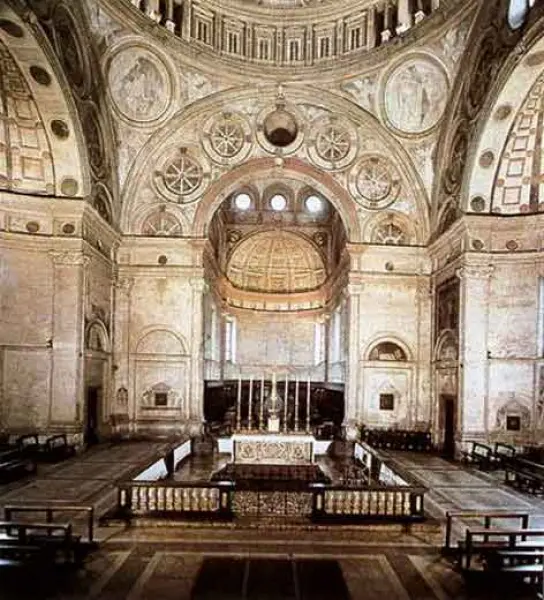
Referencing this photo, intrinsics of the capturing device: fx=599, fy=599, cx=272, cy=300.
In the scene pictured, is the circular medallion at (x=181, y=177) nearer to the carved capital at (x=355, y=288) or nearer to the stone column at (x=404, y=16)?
the carved capital at (x=355, y=288)

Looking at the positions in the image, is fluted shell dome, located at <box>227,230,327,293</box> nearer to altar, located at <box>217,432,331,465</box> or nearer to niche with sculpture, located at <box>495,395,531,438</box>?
niche with sculpture, located at <box>495,395,531,438</box>

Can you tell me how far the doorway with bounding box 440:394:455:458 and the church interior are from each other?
0.40ft

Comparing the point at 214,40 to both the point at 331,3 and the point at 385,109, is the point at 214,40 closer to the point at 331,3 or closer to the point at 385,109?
the point at 331,3

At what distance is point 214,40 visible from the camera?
23.5 meters

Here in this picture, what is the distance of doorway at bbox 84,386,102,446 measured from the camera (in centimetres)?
2177

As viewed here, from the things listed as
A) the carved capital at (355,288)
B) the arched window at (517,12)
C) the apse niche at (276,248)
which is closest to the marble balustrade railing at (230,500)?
the arched window at (517,12)

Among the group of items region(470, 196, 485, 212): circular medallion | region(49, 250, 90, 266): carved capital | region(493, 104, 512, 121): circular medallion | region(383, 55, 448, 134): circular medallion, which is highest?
region(383, 55, 448, 134): circular medallion

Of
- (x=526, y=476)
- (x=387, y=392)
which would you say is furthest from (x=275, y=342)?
(x=526, y=476)

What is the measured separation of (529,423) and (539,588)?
13.4m

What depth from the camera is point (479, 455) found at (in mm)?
19109

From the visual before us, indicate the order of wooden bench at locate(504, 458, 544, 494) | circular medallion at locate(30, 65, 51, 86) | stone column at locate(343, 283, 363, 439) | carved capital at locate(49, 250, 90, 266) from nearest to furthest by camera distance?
wooden bench at locate(504, 458, 544, 494) < circular medallion at locate(30, 65, 51, 86) < carved capital at locate(49, 250, 90, 266) < stone column at locate(343, 283, 363, 439)

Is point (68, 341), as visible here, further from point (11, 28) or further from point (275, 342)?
point (275, 342)

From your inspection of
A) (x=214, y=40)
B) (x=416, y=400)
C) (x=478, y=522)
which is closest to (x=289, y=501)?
(x=478, y=522)

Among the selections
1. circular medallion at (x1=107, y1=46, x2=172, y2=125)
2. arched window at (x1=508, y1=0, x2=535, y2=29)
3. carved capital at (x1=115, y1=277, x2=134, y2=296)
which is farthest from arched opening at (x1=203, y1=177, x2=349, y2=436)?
arched window at (x1=508, y1=0, x2=535, y2=29)
